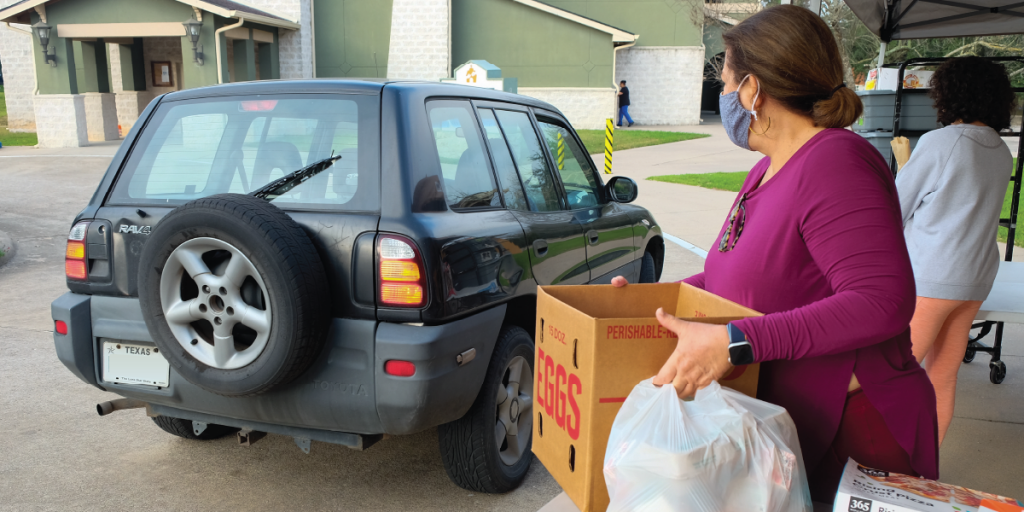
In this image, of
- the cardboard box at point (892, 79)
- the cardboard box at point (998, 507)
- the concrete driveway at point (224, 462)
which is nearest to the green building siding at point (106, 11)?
the concrete driveway at point (224, 462)

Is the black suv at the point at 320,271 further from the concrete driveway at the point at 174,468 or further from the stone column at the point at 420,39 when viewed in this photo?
the stone column at the point at 420,39

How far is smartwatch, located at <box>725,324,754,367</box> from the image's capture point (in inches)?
57.6

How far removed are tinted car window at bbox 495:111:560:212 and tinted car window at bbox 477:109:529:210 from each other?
55 millimetres

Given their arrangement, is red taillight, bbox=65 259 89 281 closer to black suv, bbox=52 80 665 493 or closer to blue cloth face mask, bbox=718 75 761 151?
black suv, bbox=52 80 665 493

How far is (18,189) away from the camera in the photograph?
45.1ft

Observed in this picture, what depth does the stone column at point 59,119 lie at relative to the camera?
22391mm

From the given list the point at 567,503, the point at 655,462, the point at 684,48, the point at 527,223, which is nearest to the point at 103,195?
the point at 527,223

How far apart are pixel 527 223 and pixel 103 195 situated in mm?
1848

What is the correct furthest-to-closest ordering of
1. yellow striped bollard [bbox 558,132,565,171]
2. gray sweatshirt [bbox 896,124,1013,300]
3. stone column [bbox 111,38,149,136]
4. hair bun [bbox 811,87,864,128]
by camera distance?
stone column [bbox 111,38,149,136] < yellow striped bollard [bbox 558,132,565,171] < gray sweatshirt [bbox 896,124,1013,300] < hair bun [bbox 811,87,864,128]

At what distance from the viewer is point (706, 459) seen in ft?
4.41

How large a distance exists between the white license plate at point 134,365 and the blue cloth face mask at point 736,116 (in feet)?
7.62

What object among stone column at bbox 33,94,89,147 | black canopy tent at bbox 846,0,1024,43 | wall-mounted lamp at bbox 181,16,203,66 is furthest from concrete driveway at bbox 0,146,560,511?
stone column at bbox 33,94,89,147

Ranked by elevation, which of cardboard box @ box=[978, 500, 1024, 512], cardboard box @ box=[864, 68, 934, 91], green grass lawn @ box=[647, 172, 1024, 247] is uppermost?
cardboard box @ box=[864, 68, 934, 91]

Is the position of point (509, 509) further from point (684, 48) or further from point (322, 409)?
point (684, 48)
